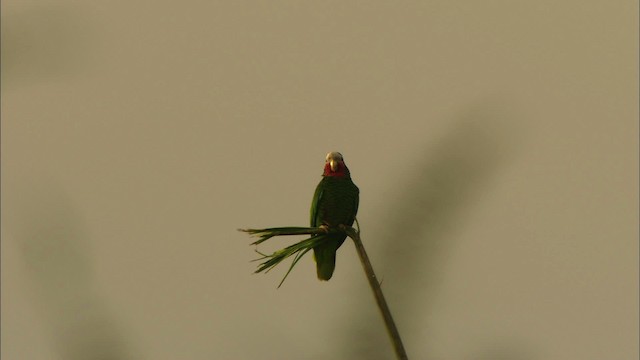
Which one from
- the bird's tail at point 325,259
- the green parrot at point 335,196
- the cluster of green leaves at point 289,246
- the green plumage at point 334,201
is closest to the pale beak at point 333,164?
the green parrot at point 335,196

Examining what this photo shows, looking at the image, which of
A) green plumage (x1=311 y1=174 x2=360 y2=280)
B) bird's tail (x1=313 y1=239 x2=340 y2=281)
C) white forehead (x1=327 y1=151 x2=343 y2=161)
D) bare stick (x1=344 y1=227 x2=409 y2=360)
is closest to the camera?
bare stick (x1=344 y1=227 x2=409 y2=360)

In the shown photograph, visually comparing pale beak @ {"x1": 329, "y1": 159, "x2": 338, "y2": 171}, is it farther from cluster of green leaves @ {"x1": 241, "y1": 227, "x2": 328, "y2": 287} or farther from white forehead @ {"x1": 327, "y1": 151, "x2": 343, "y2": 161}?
cluster of green leaves @ {"x1": 241, "y1": 227, "x2": 328, "y2": 287}

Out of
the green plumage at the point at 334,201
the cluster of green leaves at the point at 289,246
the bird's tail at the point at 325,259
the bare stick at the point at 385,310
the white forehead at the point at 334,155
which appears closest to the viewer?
the bare stick at the point at 385,310

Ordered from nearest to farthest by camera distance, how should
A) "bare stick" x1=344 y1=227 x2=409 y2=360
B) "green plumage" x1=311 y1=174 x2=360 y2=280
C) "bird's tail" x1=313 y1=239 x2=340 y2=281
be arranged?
"bare stick" x1=344 y1=227 x2=409 y2=360 → "bird's tail" x1=313 y1=239 x2=340 y2=281 → "green plumage" x1=311 y1=174 x2=360 y2=280

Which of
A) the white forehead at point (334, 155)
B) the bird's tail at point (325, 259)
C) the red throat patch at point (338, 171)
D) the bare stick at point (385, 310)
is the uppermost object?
the white forehead at point (334, 155)

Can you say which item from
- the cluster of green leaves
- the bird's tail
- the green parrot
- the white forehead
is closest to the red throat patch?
the green parrot

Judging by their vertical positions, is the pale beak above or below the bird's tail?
above

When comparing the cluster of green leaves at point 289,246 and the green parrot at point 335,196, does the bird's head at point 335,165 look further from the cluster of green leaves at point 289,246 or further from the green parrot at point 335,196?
the cluster of green leaves at point 289,246

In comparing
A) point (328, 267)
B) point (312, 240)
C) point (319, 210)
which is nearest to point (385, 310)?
point (312, 240)

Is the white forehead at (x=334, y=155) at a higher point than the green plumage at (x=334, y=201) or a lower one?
higher
